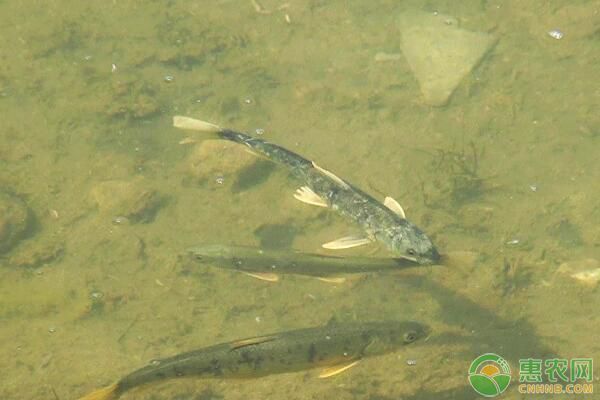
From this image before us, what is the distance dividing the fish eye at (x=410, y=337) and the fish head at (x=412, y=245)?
751mm

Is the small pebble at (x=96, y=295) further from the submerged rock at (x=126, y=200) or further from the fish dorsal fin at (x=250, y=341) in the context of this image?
the fish dorsal fin at (x=250, y=341)

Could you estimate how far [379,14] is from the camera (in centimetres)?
855

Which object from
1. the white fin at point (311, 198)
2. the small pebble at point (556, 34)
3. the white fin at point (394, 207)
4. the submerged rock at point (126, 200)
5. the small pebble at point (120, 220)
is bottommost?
the small pebble at point (120, 220)

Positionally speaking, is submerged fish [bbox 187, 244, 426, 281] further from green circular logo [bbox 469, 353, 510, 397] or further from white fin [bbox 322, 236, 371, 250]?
green circular logo [bbox 469, 353, 510, 397]

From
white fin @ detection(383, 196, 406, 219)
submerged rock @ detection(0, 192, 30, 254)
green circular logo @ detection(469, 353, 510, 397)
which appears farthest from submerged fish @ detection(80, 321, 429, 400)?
submerged rock @ detection(0, 192, 30, 254)

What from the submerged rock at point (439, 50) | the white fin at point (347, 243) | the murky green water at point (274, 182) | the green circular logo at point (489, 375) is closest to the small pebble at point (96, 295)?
the murky green water at point (274, 182)

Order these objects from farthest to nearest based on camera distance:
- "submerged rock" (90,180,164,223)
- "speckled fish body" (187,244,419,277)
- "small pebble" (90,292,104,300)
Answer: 1. "submerged rock" (90,180,164,223)
2. "small pebble" (90,292,104,300)
3. "speckled fish body" (187,244,419,277)

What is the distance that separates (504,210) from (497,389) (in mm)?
2196

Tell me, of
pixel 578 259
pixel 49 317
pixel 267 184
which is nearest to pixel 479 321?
pixel 578 259

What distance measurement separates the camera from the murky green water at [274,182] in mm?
5078

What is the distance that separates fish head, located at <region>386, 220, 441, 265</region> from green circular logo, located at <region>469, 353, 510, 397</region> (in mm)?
882

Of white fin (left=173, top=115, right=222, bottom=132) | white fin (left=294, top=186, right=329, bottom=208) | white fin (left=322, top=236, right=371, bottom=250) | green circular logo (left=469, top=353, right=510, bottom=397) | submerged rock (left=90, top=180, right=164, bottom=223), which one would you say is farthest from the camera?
submerged rock (left=90, top=180, right=164, bottom=223)

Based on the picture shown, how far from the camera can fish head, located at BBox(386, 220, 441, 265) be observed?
4723mm

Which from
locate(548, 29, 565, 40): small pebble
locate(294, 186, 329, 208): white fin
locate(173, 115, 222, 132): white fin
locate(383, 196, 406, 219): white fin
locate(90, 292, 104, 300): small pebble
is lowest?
locate(90, 292, 104, 300): small pebble
